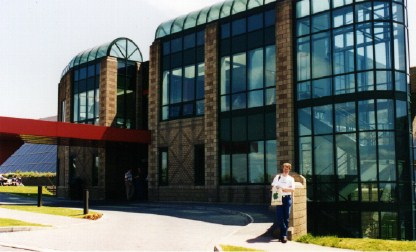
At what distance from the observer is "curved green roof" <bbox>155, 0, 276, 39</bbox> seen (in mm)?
25288

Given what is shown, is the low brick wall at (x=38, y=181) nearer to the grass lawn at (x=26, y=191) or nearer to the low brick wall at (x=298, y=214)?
the grass lawn at (x=26, y=191)

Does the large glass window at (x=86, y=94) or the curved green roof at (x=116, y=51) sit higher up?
the curved green roof at (x=116, y=51)

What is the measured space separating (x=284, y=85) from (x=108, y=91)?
13.5 metres

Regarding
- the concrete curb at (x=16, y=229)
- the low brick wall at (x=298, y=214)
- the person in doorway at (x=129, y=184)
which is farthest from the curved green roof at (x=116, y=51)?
the low brick wall at (x=298, y=214)

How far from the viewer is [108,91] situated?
105 feet

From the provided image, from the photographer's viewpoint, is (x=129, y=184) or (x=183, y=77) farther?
(x=129, y=184)

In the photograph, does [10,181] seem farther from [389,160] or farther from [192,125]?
[389,160]

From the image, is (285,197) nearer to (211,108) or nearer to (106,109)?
(211,108)

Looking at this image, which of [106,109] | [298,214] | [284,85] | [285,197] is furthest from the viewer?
[106,109]

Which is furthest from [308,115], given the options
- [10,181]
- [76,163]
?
[10,181]

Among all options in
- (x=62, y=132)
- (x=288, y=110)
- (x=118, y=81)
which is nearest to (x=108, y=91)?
(x=118, y=81)

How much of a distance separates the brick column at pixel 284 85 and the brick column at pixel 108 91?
511 inches

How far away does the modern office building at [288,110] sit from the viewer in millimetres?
20047

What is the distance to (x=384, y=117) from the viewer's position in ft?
65.9
